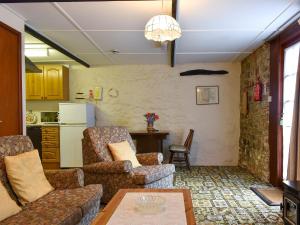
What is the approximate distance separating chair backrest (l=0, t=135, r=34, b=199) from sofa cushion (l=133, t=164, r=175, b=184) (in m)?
1.25

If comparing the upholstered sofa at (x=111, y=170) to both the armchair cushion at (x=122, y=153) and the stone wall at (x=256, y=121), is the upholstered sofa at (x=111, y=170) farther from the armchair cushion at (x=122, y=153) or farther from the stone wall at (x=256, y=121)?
the stone wall at (x=256, y=121)

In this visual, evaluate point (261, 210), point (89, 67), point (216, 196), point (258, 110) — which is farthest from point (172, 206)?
point (89, 67)

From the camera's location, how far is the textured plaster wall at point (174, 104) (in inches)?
248

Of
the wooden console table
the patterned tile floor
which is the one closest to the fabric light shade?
the patterned tile floor

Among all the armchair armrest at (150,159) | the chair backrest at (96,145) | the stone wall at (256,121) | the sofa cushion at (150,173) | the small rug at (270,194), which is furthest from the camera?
the stone wall at (256,121)

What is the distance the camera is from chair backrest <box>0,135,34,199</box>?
7.70ft

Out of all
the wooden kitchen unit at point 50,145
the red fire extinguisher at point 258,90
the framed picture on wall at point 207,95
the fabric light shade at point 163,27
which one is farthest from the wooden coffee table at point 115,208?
the framed picture on wall at point 207,95

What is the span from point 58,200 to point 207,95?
15.2ft

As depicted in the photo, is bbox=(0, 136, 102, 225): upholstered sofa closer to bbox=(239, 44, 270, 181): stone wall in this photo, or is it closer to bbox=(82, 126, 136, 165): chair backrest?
bbox=(82, 126, 136, 165): chair backrest

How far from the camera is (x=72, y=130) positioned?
19.3 feet

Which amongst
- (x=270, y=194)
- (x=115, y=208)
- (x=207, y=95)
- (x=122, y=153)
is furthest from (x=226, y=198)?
(x=207, y=95)

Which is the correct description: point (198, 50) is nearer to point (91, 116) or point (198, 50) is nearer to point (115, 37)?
point (115, 37)

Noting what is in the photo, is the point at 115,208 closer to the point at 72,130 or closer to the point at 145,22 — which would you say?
the point at 145,22

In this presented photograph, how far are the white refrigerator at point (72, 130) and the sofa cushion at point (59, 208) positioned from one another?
11.0ft
